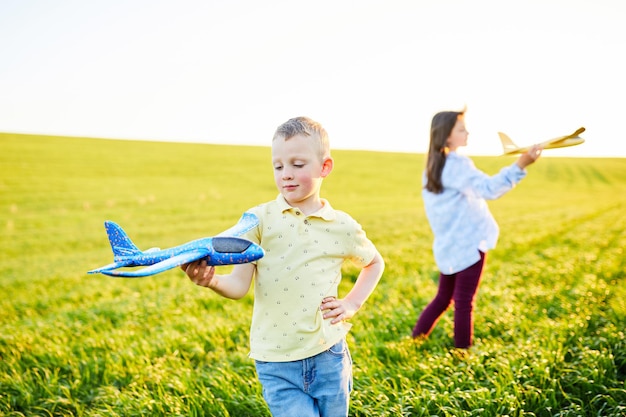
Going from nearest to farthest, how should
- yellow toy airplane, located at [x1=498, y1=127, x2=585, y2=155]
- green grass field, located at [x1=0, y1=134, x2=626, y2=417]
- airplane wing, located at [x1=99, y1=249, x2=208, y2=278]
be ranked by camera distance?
airplane wing, located at [x1=99, y1=249, x2=208, y2=278], green grass field, located at [x1=0, y1=134, x2=626, y2=417], yellow toy airplane, located at [x1=498, y1=127, x2=585, y2=155]

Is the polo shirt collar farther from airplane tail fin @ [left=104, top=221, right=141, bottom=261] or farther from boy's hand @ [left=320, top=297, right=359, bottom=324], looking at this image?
airplane tail fin @ [left=104, top=221, right=141, bottom=261]

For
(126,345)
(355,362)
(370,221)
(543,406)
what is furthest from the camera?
(370,221)

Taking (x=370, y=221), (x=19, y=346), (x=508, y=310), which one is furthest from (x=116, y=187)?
(x=508, y=310)

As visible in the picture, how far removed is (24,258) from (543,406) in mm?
17441

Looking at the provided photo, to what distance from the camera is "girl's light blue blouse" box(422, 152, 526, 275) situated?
4.49 meters

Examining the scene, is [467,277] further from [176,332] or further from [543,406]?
[176,332]

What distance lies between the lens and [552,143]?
3.99 meters

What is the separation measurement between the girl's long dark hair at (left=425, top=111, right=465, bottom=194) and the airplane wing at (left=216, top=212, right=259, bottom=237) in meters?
2.68

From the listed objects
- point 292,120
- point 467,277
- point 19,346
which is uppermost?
point 292,120

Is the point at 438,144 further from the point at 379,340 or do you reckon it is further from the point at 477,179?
the point at 379,340

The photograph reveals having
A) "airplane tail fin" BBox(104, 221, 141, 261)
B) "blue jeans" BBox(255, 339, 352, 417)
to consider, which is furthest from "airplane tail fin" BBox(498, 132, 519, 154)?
"airplane tail fin" BBox(104, 221, 141, 261)

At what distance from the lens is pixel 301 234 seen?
2521 millimetres

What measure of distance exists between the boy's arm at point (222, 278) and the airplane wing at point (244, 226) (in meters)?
0.18

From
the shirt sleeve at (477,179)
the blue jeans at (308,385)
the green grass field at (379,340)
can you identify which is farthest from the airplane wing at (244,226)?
the shirt sleeve at (477,179)
